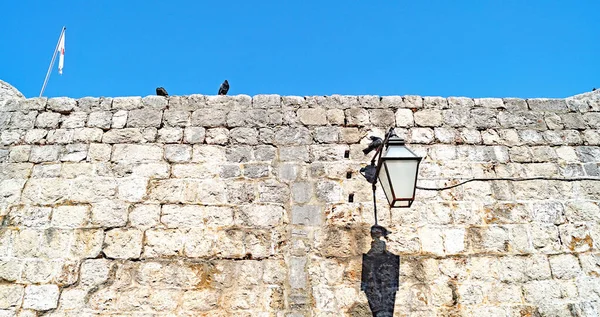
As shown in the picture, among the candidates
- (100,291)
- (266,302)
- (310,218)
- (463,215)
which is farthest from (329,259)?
(100,291)

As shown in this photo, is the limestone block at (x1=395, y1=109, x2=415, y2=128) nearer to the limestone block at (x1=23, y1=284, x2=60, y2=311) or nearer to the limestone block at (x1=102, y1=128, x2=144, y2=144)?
the limestone block at (x1=102, y1=128, x2=144, y2=144)

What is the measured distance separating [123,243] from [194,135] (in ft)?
3.68

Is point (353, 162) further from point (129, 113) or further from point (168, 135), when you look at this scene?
point (129, 113)

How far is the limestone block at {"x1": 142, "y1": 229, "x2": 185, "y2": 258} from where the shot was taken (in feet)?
11.2

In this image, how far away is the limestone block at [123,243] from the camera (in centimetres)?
342

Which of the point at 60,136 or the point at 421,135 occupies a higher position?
the point at 421,135

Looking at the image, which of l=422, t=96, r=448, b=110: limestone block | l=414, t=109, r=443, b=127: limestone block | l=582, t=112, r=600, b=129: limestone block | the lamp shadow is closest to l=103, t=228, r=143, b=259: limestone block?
the lamp shadow

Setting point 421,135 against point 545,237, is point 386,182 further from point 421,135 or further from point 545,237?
point 545,237

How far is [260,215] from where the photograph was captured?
11.7 ft

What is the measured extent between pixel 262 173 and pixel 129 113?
4.70ft

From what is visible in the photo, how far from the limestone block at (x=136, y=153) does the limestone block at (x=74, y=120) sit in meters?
0.44

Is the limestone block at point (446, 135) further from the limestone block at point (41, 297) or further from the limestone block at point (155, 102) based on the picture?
the limestone block at point (41, 297)

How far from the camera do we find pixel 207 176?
3.71m

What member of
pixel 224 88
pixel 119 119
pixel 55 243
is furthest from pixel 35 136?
pixel 224 88
